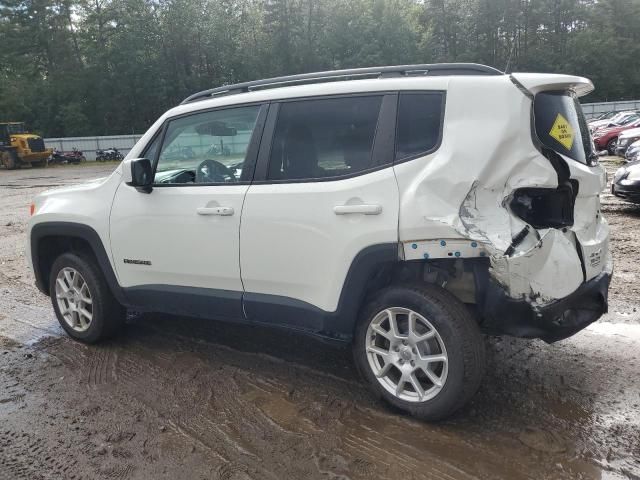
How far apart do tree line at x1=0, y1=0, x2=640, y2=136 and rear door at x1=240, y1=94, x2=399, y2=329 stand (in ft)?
163

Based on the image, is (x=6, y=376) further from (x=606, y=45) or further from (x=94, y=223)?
(x=606, y=45)

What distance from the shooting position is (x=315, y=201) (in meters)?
3.35

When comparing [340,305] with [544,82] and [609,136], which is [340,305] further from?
[609,136]

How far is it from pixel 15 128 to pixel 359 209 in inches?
1432

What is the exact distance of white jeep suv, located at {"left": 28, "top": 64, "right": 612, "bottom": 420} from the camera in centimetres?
294

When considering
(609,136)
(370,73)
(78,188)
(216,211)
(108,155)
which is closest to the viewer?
(370,73)

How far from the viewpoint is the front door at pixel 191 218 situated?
3.75 metres

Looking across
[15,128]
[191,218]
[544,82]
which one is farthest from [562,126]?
[15,128]

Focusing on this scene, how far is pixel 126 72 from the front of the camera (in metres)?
51.6

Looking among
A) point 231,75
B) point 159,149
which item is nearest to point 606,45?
point 231,75

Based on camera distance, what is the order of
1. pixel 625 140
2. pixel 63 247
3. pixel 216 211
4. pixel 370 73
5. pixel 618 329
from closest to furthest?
pixel 370 73, pixel 216 211, pixel 618 329, pixel 63 247, pixel 625 140

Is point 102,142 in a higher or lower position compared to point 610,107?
higher

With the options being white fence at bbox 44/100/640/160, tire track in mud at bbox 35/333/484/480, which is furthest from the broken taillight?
white fence at bbox 44/100/640/160

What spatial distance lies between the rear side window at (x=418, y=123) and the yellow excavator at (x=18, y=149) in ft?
112
